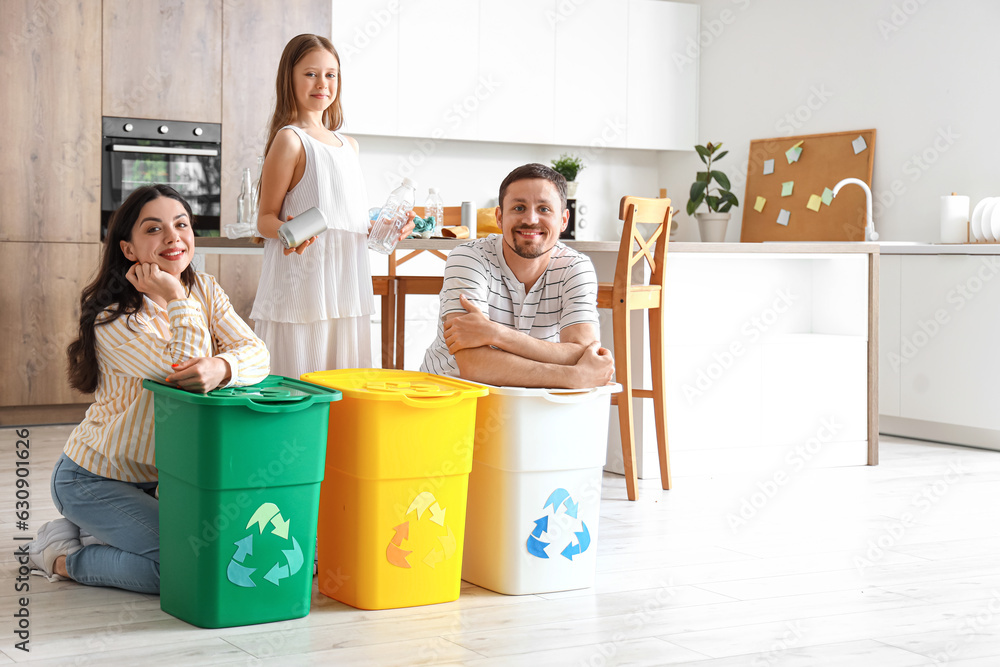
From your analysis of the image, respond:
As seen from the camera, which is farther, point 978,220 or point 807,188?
point 807,188

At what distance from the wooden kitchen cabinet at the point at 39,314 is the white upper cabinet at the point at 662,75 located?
3249 mm

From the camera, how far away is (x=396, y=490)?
213cm

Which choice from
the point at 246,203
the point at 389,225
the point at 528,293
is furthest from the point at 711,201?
the point at 389,225

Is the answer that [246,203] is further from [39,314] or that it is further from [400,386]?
[400,386]

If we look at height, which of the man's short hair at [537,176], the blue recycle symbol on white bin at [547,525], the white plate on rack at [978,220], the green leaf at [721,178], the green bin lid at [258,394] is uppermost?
the green leaf at [721,178]

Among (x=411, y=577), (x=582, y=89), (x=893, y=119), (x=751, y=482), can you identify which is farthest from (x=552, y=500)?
(x=582, y=89)

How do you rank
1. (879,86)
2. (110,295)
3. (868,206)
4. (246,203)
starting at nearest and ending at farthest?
(110,295) → (246,203) → (868,206) → (879,86)

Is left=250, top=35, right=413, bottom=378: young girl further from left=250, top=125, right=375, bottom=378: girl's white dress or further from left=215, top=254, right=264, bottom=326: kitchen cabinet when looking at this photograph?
left=215, top=254, right=264, bottom=326: kitchen cabinet

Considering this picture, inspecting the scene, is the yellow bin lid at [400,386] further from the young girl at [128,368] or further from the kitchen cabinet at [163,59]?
the kitchen cabinet at [163,59]

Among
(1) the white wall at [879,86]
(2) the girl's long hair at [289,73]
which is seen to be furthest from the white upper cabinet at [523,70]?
(2) the girl's long hair at [289,73]

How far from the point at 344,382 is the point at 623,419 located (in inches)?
57.0

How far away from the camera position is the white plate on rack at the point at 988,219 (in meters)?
4.52

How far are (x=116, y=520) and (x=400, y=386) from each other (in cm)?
67

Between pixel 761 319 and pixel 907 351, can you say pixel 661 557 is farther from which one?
pixel 907 351
